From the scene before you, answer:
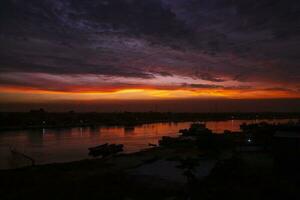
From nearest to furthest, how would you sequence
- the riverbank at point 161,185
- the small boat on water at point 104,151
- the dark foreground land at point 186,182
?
1. the riverbank at point 161,185
2. the dark foreground land at point 186,182
3. the small boat on water at point 104,151

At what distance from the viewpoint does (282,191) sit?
1309cm

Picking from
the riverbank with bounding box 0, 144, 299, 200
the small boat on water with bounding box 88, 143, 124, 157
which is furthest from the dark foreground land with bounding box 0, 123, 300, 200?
the small boat on water with bounding box 88, 143, 124, 157

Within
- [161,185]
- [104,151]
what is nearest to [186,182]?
[161,185]

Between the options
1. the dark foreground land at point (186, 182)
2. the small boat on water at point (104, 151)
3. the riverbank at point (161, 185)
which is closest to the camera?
the riverbank at point (161, 185)

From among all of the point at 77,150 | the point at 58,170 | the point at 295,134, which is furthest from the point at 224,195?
the point at 77,150

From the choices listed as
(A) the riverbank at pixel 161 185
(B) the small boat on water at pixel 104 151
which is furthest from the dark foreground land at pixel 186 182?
(B) the small boat on water at pixel 104 151

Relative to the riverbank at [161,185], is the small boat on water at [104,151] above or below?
below

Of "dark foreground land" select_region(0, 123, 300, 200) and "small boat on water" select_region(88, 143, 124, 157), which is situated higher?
"dark foreground land" select_region(0, 123, 300, 200)

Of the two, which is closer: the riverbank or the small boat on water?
the riverbank

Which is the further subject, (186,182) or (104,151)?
(104,151)

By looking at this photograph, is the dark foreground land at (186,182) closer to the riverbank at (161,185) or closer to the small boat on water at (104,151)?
the riverbank at (161,185)

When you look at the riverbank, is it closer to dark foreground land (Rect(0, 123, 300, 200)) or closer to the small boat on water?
dark foreground land (Rect(0, 123, 300, 200))

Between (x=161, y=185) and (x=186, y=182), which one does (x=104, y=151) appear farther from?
(x=186, y=182)

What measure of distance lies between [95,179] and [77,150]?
3097 cm
